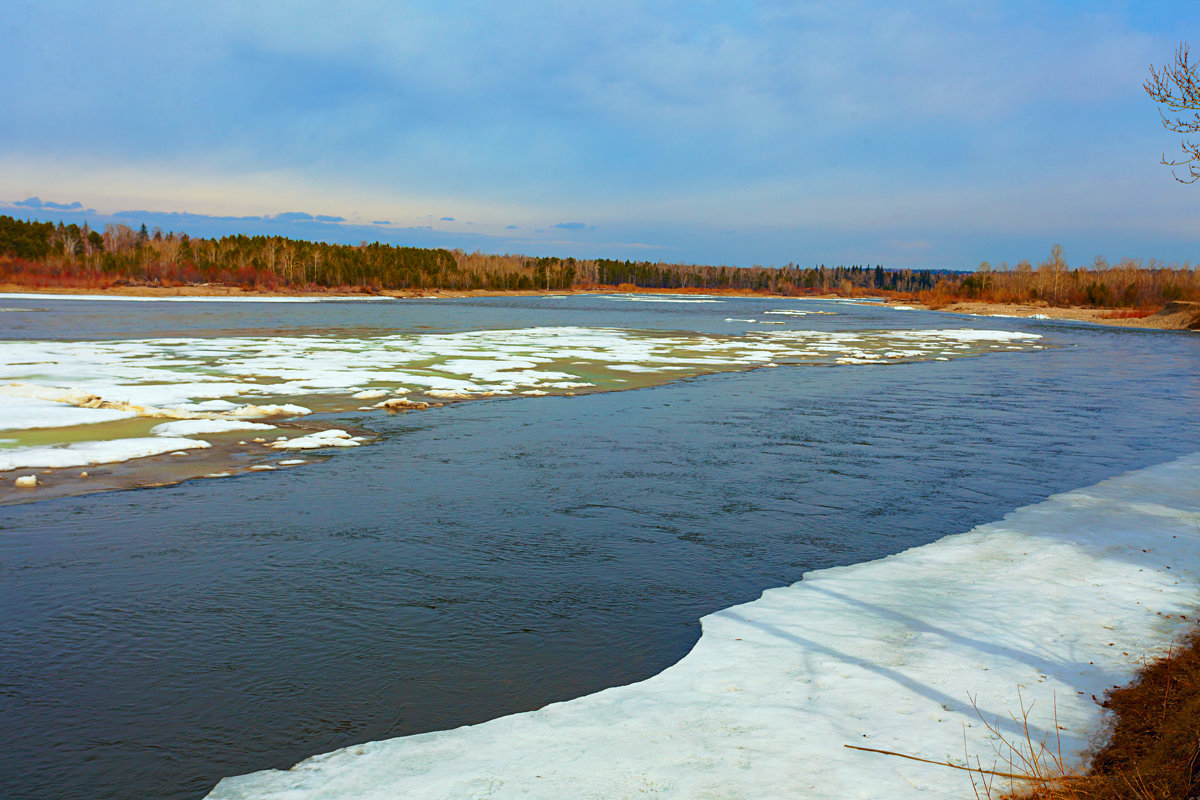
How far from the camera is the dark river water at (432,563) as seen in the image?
4.69 meters

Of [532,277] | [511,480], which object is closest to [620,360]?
[511,480]

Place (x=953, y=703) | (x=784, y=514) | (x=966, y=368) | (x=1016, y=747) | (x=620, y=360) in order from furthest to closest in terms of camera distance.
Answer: (x=966, y=368) → (x=620, y=360) → (x=784, y=514) → (x=953, y=703) → (x=1016, y=747)

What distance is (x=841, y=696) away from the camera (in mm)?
4715

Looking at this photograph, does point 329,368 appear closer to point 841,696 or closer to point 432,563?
point 432,563

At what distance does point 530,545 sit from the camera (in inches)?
308

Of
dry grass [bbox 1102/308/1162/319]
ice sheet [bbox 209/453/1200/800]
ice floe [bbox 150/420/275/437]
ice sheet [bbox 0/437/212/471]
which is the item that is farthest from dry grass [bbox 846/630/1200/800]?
dry grass [bbox 1102/308/1162/319]

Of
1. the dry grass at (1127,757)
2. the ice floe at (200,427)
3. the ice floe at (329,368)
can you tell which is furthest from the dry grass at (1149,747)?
the ice floe at (329,368)

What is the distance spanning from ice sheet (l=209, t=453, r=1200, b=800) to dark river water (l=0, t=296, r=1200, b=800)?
0.43 metres

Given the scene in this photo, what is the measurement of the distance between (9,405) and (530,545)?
10.8 m

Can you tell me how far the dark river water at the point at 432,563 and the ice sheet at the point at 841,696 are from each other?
0.43 m

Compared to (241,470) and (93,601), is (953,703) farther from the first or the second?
(241,470)

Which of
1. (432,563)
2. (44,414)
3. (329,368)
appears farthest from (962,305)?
(432,563)

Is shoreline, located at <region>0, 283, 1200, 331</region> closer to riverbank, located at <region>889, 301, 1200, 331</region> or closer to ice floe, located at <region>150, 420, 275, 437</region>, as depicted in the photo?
riverbank, located at <region>889, 301, 1200, 331</region>

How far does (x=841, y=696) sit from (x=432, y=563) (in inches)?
153
